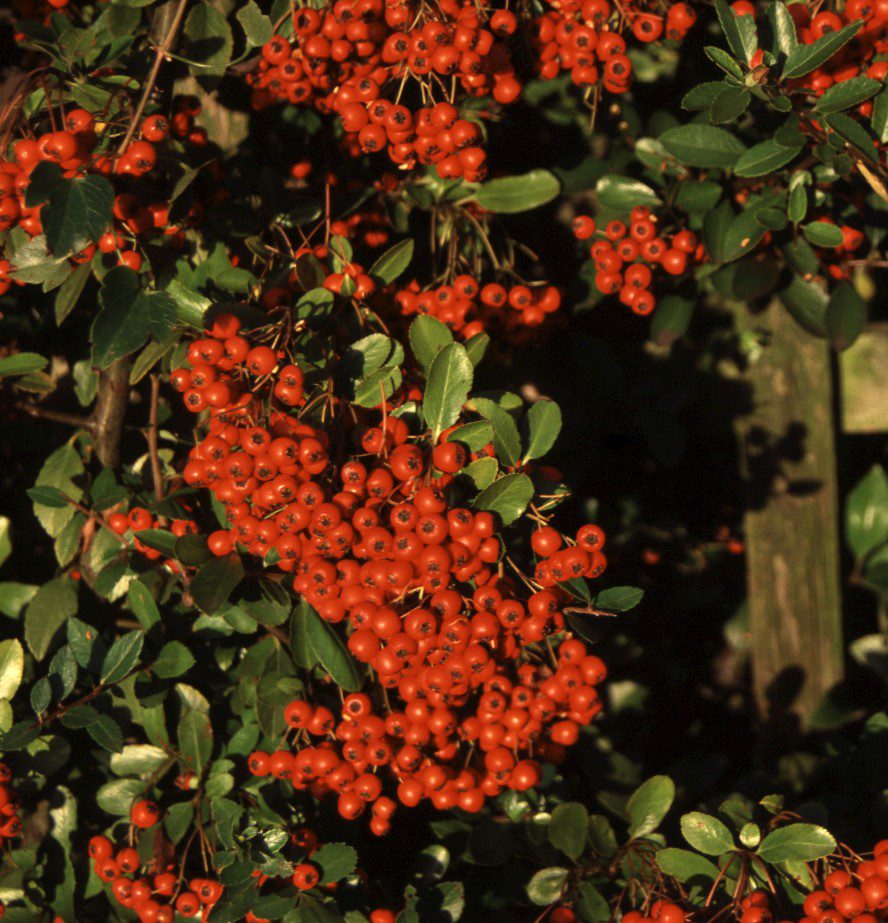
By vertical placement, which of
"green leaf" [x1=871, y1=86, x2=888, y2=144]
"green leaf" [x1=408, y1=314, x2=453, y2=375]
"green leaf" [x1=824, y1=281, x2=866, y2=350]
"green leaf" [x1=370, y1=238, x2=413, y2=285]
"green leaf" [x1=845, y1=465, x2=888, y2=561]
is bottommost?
"green leaf" [x1=845, y1=465, x2=888, y2=561]

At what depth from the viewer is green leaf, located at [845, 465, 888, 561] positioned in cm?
310

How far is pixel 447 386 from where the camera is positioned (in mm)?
1642

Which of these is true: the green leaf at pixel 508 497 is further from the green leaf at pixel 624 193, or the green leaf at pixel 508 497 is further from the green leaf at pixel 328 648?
the green leaf at pixel 624 193

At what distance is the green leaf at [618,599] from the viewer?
1.72m

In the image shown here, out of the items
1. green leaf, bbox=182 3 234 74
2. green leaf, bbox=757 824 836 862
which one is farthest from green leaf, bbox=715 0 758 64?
green leaf, bbox=757 824 836 862

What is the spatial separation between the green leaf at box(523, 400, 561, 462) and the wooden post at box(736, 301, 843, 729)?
4.77 ft

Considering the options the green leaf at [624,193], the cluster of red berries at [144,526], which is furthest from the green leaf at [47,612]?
the green leaf at [624,193]

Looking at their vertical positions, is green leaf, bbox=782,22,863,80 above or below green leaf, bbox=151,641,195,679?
above

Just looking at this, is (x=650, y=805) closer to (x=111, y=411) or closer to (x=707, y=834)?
(x=707, y=834)

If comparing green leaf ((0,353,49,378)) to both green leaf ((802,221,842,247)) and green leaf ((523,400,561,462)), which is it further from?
green leaf ((802,221,842,247))

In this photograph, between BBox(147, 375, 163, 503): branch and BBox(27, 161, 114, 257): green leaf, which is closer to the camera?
BBox(27, 161, 114, 257): green leaf

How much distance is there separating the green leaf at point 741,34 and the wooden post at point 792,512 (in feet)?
3.74

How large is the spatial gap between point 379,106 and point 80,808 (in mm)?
1976

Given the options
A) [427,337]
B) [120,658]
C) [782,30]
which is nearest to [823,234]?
[782,30]
